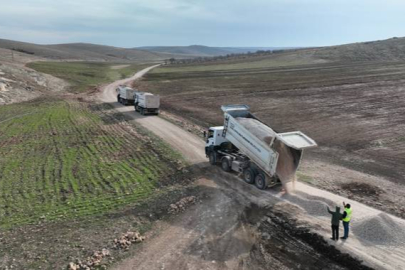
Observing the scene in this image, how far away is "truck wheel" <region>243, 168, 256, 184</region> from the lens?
68.9 feet

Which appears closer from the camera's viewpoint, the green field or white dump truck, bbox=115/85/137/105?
the green field

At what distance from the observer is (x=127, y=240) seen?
15172 mm

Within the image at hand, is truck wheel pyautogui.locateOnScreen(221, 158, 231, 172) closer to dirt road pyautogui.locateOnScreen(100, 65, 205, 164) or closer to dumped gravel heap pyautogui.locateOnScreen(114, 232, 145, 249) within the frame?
dirt road pyautogui.locateOnScreen(100, 65, 205, 164)

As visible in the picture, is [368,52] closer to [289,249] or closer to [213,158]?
[213,158]

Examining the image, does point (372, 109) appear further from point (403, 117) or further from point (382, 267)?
point (382, 267)

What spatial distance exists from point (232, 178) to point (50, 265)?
12.0 meters

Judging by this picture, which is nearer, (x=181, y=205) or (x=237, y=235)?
(x=237, y=235)

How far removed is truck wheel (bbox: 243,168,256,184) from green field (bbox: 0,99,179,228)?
16.6ft

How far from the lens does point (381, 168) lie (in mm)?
24812

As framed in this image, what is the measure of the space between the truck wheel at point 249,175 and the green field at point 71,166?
Answer: 5051mm

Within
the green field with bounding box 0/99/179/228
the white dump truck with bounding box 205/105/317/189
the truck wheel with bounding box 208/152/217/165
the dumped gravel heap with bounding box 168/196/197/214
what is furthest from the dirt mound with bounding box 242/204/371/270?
the truck wheel with bounding box 208/152/217/165

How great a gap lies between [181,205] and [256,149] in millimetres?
5399

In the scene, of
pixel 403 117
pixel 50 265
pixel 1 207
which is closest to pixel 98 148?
pixel 1 207

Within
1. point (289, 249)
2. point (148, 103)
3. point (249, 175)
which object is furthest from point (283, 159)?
point (148, 103)
